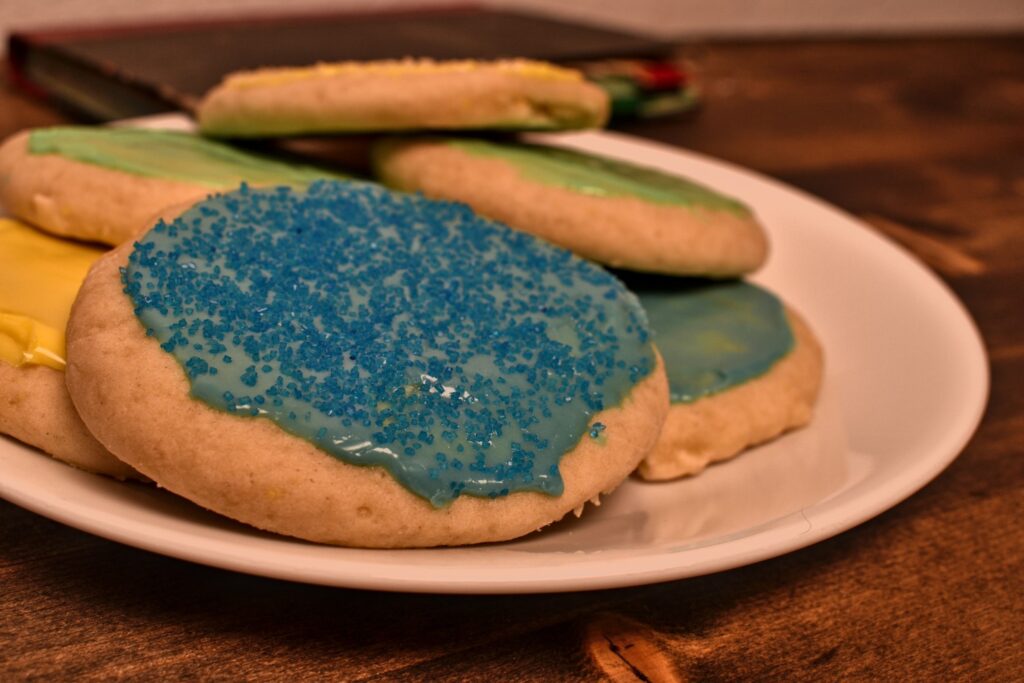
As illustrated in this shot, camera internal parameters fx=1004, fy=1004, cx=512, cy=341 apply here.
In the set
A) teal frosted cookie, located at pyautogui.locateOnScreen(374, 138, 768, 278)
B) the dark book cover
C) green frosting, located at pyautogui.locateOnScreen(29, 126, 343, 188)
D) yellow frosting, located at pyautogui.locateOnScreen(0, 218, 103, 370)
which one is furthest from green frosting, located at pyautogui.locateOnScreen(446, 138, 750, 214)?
the dark book cover

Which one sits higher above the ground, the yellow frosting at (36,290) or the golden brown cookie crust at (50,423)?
the yellow frosting at (36,290)

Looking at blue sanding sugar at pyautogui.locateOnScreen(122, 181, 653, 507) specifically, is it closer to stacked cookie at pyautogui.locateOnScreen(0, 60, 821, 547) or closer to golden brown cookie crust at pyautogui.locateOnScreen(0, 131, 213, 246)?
stacked cookie at pyautogui.locateOnScreen(0, 60, 821, 547)

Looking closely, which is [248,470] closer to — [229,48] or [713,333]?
[713,333]

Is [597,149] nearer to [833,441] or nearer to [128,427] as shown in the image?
[833,441]

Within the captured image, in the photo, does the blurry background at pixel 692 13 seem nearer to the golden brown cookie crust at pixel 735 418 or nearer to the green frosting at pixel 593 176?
the green frosting at pixel 593 176

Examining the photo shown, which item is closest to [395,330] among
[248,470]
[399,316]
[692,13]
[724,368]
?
[399,316]

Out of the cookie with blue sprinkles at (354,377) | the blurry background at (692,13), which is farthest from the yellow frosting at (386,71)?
the blurry background at (692,13)
